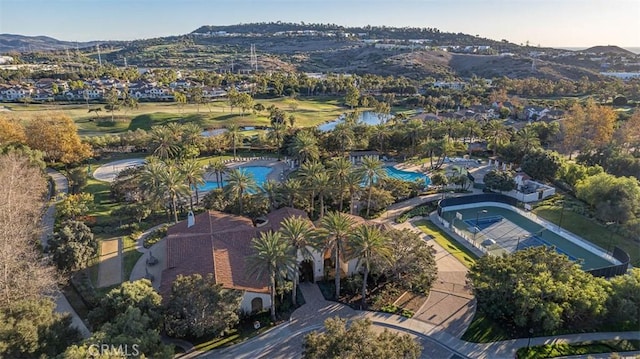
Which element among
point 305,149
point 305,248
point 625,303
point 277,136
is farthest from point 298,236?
point 277,136

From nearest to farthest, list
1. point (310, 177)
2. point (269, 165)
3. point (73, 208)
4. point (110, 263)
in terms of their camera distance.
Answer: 1. point (110, 263)
2. point (73, 208)
3. point (310, 177)
4. point (269, 165)

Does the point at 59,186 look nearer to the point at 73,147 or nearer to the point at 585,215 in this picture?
the point at 73,147

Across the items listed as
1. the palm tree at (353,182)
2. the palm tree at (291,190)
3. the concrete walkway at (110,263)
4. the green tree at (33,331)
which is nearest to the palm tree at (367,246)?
the palm tree at (353,182)

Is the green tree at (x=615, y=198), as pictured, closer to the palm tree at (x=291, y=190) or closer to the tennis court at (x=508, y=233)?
the tennis court at (x=508, y=233)

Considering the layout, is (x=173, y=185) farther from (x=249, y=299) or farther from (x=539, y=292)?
(x=539, y=292)

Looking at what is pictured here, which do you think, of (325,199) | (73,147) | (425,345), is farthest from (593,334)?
(73,147)

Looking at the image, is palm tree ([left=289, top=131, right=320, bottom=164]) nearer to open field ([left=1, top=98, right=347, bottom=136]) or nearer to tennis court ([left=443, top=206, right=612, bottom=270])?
tennis court ([left=443, top=206, right=612, bottom=270])
